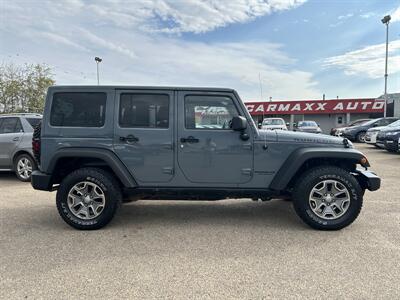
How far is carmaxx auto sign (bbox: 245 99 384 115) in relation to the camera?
32125 millimetres

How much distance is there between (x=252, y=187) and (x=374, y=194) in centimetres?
328

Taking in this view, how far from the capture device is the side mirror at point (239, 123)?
4.15 m

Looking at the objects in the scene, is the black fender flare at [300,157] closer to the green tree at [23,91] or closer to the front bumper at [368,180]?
the front bumper at [368,180]

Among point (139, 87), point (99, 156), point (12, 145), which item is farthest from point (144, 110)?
point (12, 145)

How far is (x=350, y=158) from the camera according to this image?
4270 millimetres

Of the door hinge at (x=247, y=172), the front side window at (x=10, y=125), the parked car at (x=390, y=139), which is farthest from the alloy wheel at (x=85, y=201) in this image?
the parked car at (x=390, y=139)

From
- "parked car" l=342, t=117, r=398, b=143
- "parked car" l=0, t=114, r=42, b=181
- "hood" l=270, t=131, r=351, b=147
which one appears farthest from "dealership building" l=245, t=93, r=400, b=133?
"hood" l=270, t=131, r=351, b=147

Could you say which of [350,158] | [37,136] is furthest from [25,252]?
[350,158]

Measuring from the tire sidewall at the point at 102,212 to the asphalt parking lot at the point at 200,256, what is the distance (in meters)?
0.14

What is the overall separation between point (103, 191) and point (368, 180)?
11.7 feet

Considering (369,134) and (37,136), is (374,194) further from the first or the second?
(369,134)

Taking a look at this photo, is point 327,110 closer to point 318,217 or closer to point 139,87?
point 318,217

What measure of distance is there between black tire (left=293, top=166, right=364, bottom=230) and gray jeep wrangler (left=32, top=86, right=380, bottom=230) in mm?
13

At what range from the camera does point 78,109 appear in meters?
4.36
